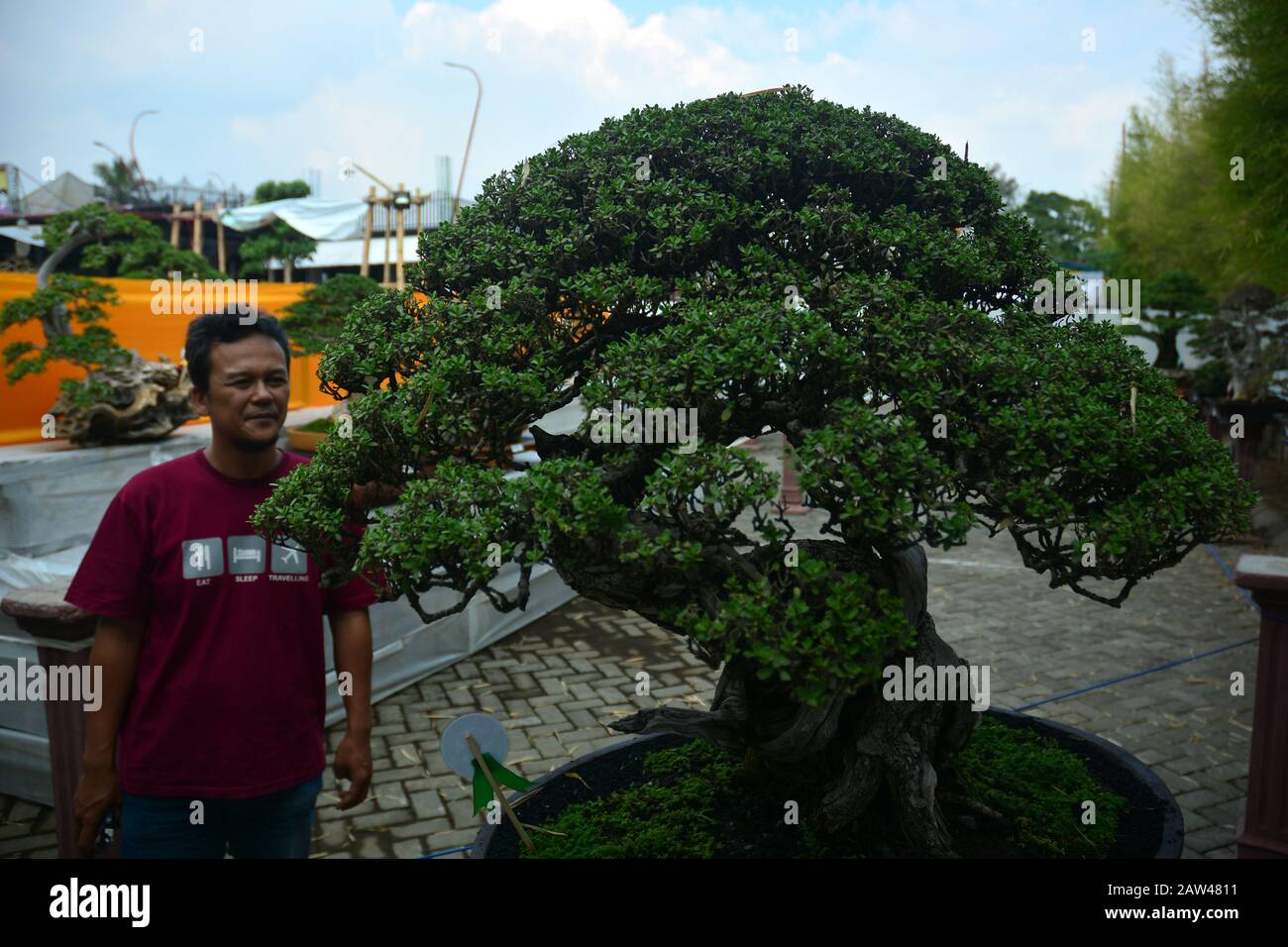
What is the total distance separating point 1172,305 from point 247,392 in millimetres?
21713

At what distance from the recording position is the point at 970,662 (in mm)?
7871

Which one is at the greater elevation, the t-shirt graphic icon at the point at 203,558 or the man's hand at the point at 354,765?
the t-shirt graphic icon at the point at 203,558

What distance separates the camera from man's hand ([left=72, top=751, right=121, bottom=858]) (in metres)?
2.95

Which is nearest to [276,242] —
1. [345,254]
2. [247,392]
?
[345,254]

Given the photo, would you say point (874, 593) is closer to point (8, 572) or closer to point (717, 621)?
point (717, 621)

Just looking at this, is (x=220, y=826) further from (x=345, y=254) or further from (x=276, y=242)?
(x=345, y=254)

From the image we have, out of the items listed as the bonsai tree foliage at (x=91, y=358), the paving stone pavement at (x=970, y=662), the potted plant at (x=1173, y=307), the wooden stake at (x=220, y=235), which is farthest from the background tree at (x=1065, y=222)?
the bonsai tree foliage at (x=91, y=358)

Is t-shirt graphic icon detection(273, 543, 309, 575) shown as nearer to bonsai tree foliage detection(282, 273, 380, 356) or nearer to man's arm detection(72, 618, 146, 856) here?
man's arm detection(72, 618, 146, 856)

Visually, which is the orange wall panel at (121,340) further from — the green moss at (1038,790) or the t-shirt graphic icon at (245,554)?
the green moss at (1038,790)

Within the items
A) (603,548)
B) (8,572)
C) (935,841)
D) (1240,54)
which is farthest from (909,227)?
(1240,54)

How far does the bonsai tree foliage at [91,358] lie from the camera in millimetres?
9680

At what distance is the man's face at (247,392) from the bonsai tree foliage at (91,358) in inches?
311

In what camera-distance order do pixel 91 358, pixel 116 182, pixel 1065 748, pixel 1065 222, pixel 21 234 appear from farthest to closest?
1. pixel 1065 222
2. pixel 116 182
3. pixel 21 234
4. pixel 91 358
5. pixel 1065 748

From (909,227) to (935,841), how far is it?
2269 mm
